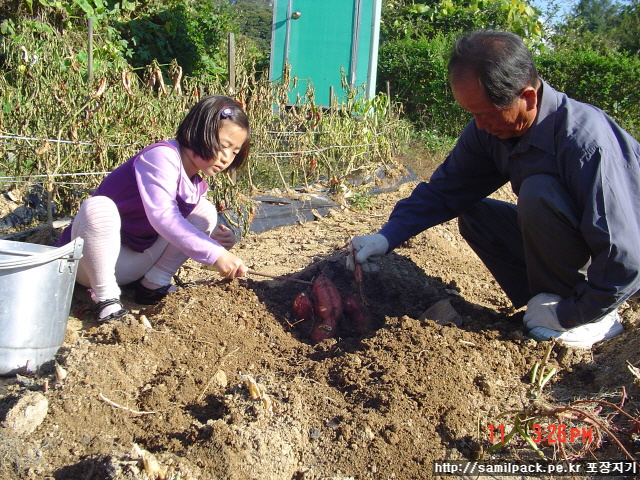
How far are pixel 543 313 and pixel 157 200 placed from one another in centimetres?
166

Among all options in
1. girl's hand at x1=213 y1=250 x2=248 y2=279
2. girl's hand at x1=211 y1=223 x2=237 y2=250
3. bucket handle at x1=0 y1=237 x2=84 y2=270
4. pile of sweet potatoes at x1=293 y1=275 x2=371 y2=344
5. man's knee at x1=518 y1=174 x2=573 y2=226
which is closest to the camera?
bucket handle at x1=0 y1=237 x2=84 y2=270

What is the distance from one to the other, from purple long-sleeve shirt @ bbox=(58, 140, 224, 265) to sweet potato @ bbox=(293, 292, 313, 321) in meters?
0.42

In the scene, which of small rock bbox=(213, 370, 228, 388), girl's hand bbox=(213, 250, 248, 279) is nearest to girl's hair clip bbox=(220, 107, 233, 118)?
girl's hand bbox=(213, 250, 248, 279)

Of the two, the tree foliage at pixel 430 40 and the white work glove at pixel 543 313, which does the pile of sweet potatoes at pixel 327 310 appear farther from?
the tree foliage at pixel 430 40

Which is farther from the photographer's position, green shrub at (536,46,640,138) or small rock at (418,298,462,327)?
green shrub at (536,46,640,138)

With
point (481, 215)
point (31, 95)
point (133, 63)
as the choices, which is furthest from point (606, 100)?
point (31, 95)

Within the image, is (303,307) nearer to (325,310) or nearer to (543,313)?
(325,310)

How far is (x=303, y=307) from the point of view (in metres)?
2.57

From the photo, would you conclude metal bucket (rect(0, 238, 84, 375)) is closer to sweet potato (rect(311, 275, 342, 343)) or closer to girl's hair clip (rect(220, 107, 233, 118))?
girl's hair clip (rect(220, 107, 233, 118))

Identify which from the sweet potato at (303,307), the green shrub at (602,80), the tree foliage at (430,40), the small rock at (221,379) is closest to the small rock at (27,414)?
the small rock at (221,379)

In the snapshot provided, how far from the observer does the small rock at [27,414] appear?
5.39ft

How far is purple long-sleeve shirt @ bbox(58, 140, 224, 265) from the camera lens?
242 centimetres

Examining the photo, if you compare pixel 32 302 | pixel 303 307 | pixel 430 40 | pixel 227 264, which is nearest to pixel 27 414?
pixel 32 302

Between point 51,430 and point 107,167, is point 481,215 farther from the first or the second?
point 107,167
